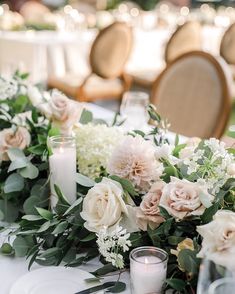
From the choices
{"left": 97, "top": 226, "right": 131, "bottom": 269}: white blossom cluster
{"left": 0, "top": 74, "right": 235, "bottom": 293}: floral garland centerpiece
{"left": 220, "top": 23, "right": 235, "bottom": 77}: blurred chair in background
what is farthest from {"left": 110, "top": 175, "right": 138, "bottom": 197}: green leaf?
{"left": 220, "top": 23, "right": 235, "bottom": 77}: blurred chair in background

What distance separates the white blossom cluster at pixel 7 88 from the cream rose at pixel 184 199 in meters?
0.81

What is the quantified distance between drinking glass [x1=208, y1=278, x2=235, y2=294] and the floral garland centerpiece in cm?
2

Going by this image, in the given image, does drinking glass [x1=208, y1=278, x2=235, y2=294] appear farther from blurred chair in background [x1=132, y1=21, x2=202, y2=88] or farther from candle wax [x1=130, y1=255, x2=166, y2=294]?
blurred chair in background [x1=132, y1=21, x2=202, y2=88]

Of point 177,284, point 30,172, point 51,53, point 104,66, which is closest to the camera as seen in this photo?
point 177,284

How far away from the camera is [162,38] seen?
5.21 meters

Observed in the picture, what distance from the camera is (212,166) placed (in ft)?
3.21

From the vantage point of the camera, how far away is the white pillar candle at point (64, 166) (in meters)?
1.14

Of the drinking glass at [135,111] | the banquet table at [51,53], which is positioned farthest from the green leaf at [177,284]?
the banquet table at [51,53]

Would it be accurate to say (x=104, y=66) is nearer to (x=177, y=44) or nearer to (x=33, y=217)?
(x=177, y=44)

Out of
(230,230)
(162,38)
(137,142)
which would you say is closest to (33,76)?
(162,38)

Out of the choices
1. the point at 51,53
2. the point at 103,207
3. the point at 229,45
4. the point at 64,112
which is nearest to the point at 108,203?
the point at 103,207

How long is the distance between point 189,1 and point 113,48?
659 cm

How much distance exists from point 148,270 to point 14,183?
476mm

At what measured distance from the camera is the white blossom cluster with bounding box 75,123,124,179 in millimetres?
1218
